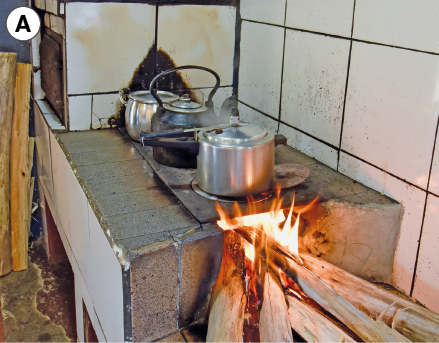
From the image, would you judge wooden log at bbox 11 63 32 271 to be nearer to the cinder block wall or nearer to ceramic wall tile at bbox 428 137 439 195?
the cinder block wall

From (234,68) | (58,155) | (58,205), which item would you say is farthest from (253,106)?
(58,205)

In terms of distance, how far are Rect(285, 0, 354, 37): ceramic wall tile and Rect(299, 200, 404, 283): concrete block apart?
2.13ft

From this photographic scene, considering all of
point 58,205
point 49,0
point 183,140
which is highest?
point 49,0

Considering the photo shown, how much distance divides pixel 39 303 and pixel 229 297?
167 centimetres

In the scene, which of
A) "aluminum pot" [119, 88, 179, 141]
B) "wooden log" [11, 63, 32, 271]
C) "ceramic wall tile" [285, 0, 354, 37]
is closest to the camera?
"ceramic wall tile" [285, 0, 354, 37]

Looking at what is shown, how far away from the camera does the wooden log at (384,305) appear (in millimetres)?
1209

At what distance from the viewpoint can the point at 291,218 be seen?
156 centimetres

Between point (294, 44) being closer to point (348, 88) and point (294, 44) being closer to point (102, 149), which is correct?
point (348, 88)

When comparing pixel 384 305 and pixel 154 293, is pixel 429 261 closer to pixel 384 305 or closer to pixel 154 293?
pixel 384 305

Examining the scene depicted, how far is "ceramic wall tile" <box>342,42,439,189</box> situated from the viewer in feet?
4.46

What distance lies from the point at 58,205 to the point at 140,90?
752 mm

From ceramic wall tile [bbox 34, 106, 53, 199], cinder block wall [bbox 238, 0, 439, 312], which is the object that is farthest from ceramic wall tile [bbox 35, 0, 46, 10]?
cinder block wall [bbox 238, 0, 439, 312]

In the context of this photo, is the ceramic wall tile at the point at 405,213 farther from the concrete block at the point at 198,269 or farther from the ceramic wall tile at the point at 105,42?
the ceramic wall tile at the point at 105,42

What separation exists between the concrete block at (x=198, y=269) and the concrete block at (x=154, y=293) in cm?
3
